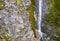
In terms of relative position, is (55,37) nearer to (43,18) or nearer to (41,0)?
(43,18)

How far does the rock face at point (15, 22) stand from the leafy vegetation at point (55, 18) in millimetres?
500

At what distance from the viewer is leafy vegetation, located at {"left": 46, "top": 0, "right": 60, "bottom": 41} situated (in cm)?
310

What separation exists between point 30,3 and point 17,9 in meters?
0.31

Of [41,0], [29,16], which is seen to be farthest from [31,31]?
[41,0]

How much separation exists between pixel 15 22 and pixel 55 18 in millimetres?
823

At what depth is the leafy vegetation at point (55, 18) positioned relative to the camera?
10.2 ft

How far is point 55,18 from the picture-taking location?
3121 millimetres

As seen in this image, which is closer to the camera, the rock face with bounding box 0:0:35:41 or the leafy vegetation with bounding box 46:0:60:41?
the rock face with bounding box 0:0:35:41

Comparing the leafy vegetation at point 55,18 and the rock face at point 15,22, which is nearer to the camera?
the rock face at point 15,22

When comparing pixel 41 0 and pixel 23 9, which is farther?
pixel 41 0

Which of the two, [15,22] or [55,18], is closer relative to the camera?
[15,22]

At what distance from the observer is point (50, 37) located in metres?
3.18

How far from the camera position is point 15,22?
2.71m

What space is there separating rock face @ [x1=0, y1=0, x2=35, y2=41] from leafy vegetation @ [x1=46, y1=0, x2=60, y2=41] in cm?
50
